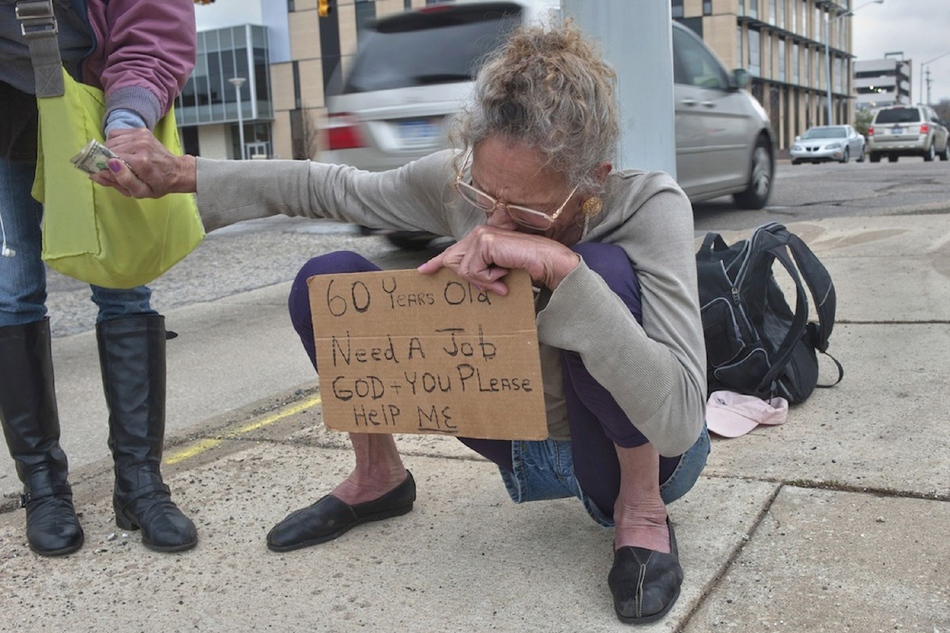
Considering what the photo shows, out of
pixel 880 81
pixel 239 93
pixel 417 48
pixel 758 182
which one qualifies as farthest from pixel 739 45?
pixel 880 81

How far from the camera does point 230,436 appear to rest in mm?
3256

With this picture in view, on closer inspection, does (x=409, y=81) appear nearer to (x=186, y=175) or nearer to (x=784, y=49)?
(x=186, y=175)

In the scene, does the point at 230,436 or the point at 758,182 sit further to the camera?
the point at 758,182

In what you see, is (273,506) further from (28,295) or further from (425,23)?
(425,23)

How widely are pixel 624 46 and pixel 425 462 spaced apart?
169 cm

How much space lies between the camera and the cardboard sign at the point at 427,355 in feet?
5.96

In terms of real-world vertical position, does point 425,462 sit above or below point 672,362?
below

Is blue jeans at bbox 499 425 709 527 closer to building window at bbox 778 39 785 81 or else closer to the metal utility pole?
the metal utility pole

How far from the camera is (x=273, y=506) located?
2.53m

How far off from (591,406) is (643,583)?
37 cm

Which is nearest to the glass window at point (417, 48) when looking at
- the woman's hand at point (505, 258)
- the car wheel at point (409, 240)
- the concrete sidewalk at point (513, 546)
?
the car wheel at point (409, 240)

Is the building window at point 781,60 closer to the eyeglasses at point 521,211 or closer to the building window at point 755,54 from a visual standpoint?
the building window at point 755,54

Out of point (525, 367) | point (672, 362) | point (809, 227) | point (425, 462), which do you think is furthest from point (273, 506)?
point (809, 227)

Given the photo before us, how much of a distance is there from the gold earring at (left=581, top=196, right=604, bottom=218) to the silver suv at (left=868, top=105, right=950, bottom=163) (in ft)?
95.8
